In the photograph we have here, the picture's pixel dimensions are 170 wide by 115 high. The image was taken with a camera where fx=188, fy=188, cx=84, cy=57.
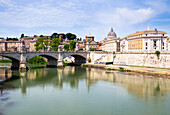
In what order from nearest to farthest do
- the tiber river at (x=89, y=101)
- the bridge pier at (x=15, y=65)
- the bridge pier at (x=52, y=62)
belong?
the tiber river at (x=89, y=101) < the bridge pier at (x=15, y=65) < the bridge pier at (x=52, y=62)

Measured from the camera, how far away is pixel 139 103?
1467 centimetres

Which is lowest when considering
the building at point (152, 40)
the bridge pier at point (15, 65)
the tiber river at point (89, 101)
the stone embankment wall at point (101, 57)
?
the tiber river at point (89, 101)

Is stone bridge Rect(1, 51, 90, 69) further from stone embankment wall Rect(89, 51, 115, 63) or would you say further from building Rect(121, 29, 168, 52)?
building Rect(121, 29, 168, 52)

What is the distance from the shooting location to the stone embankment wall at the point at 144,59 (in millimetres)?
30516

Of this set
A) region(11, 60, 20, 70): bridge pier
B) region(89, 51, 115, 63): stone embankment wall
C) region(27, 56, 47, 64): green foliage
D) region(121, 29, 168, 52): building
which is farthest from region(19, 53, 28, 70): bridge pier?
region(121, 29, 168, 52): building

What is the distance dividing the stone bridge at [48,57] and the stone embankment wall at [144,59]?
27.2 feet

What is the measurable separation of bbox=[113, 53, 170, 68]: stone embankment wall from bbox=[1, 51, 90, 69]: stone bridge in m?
8.28

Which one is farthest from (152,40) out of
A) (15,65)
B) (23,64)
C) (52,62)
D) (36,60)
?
(15,65)

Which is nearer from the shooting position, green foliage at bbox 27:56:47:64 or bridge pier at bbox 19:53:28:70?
bridge pier at bbox 19:53:28:70

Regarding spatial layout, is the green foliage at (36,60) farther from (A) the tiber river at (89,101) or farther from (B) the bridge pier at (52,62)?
(A) the tiber river at (89,101)

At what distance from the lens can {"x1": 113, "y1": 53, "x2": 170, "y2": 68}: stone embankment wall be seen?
3052 centimetres

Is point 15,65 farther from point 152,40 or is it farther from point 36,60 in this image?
point 152,40

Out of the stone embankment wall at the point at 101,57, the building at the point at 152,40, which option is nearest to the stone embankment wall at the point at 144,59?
the stone embankment wall at the point at 101,57

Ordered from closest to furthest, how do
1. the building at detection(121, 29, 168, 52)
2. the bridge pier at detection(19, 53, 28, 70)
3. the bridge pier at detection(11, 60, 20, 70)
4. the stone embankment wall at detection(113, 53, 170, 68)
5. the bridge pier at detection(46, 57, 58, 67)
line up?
the stone embankment wall at detection(113, 53, 170, 68), the bridge pier at detection(19, 53, 28, 70), the bridge pier at detection(11, 60, 20, 70), the building at detection(121, 29, 168, 52), the bridge pier at detection(46, 57, 58, 67)
